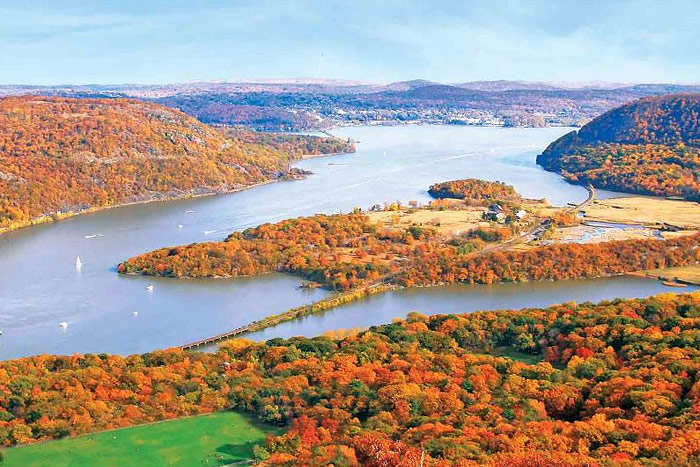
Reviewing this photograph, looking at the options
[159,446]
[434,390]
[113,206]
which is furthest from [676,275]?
[113,206]

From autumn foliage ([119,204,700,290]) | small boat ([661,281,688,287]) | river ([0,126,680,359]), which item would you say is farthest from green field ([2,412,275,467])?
small boat ([661,281,688,287])

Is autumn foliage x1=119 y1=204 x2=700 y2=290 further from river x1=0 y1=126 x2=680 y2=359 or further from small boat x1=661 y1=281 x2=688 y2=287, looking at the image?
small boat x1=661 y1=281 x2=688 y2=287

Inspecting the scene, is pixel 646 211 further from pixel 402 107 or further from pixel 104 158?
pixel 402 107

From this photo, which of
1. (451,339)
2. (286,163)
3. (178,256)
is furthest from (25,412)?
(286,163)

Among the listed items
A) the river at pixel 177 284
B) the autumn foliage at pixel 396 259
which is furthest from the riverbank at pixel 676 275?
the river at pixel 177 284

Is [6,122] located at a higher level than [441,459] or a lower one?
higher

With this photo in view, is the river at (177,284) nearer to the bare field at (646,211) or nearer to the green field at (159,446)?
the bare field at (646,211)

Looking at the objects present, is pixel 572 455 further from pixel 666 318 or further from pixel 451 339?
pixel 666 318
